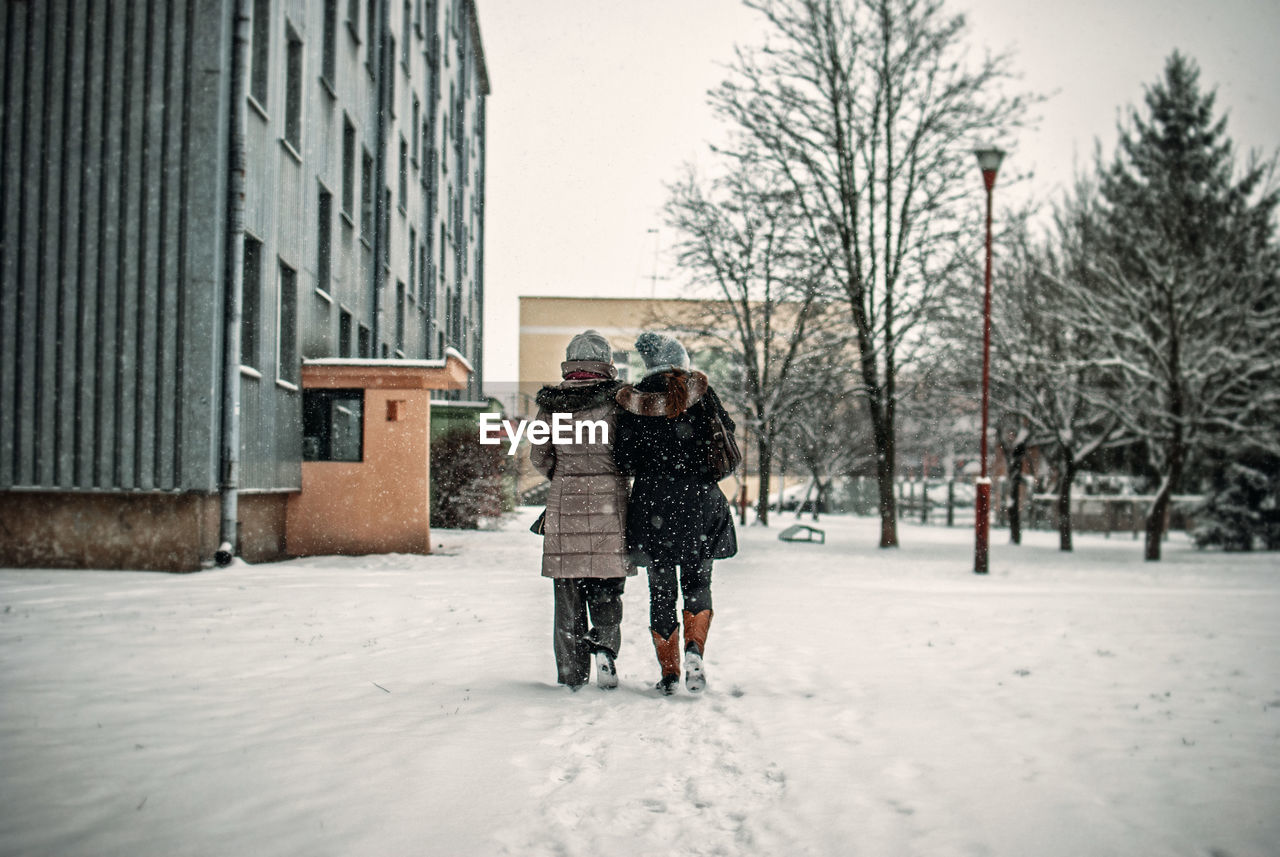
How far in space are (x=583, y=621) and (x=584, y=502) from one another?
60 centimetres

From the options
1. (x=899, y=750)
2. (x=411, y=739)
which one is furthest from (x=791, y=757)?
(x=411, y=739)

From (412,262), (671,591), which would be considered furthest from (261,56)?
(412,262)

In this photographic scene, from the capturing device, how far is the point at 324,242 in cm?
1566

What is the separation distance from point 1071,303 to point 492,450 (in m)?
10.7

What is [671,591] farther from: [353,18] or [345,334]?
[353,18]

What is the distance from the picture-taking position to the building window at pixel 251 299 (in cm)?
1173

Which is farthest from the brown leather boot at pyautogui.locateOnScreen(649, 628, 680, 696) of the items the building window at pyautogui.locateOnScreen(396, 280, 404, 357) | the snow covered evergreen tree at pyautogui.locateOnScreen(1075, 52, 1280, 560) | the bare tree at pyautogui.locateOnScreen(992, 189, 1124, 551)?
the building window at pyautogui.locateOnScreen(396, 280, 404, 357)

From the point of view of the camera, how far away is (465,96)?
32.2 meters

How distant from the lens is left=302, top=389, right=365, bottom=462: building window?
13.7 meters

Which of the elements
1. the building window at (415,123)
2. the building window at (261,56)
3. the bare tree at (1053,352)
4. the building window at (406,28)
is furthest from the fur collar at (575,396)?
the building window at (415,123)

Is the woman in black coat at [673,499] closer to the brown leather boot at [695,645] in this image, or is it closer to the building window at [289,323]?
the brown leather boot at [695,645]

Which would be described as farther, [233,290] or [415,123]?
[415,123]

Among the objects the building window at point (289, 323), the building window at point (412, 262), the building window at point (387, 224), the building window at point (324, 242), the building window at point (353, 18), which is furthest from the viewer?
the building window at point (412, 262)

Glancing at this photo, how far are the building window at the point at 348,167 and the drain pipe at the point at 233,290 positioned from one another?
6.29 m
